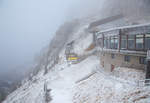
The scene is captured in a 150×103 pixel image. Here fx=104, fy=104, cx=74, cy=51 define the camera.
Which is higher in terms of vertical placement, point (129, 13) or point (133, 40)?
point (129, 13)

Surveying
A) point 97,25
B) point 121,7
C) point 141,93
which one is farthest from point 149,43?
point 121,7

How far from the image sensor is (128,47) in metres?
13.7

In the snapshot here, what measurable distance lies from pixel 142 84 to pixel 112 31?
9139mm

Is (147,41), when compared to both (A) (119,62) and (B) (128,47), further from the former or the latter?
(A) (119,62)

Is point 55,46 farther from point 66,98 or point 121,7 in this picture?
point 66,98

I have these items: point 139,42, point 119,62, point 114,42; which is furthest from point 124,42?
point 119,62

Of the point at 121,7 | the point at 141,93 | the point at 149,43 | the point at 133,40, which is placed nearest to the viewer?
the point at 141,93

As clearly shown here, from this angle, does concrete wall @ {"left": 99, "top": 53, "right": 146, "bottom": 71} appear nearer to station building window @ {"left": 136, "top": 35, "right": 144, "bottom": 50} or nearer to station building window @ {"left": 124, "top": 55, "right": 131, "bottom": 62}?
station building window @ {"left": 124, "top": 55, "right": 131, "bottom": 62}

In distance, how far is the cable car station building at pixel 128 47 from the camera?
12258 mm

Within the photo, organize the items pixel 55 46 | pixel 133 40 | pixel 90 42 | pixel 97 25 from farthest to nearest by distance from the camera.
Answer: pixel 55 46, pixel 97 25, pixel 90 42, pixel 133 40

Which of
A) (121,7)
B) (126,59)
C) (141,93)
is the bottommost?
(141,93)

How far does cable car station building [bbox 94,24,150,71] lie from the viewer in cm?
1226

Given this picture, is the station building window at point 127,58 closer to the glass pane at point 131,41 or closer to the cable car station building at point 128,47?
the cable car station building at point 128,47

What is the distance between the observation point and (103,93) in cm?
1076
